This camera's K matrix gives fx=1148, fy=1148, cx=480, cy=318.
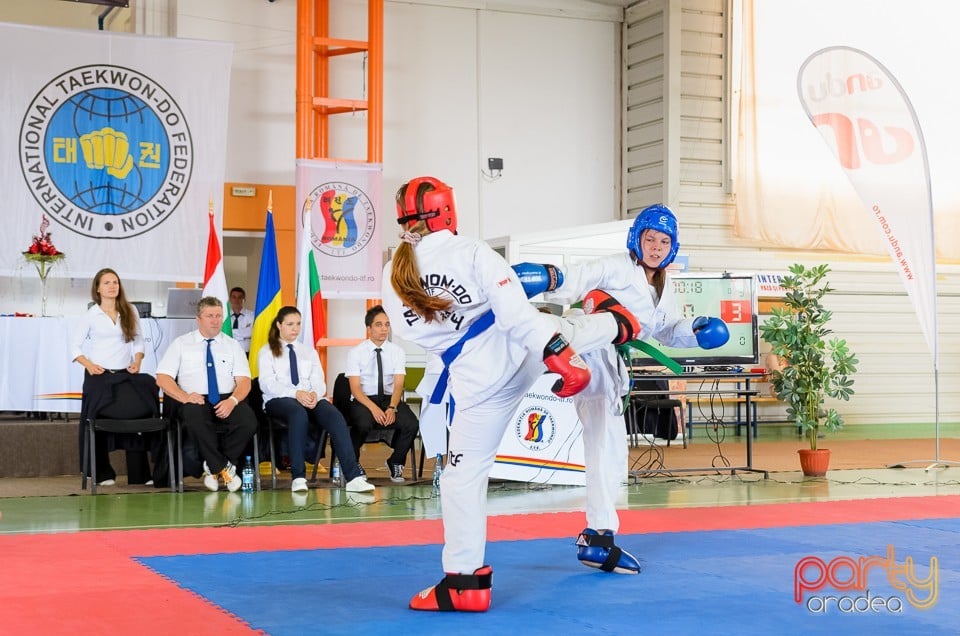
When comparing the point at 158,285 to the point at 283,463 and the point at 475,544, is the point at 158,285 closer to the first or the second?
the point at 283,463

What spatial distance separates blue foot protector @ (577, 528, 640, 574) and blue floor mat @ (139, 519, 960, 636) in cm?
5

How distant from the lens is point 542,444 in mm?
7363

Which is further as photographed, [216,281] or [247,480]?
[216,281]

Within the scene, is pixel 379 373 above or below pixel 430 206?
below

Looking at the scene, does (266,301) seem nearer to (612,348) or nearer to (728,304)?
(728,304)

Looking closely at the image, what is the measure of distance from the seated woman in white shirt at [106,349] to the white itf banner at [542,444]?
7.67 ft

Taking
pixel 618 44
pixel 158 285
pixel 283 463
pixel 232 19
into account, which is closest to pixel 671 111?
pixel 618 44

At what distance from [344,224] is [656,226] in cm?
662

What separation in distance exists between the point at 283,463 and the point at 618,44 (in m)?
7.44

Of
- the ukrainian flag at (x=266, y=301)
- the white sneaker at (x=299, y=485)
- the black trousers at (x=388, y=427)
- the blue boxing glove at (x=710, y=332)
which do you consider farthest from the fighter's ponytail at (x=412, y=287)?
the ukrainian flag at (x=266, y=301)

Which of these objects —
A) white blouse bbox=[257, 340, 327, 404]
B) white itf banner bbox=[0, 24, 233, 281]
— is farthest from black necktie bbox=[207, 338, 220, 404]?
white itf banner bbox=[0, 24, 233, 281]

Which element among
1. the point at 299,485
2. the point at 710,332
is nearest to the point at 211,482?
the point at 299,485

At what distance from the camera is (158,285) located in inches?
438

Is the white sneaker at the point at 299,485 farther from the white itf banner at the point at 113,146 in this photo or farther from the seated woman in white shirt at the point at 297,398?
the white itf banner at the point at 113,146
